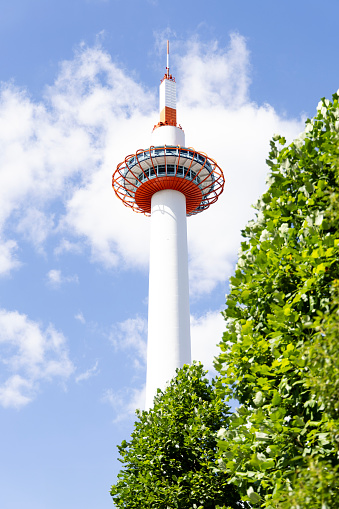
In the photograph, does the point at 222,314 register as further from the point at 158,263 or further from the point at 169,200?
the point at 169,200

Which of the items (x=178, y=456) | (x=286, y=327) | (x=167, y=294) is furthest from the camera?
(x=167, y=294)

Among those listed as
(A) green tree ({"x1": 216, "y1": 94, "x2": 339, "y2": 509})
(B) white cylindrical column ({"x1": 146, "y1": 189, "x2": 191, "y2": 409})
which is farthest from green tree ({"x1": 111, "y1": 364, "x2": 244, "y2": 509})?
(B) white cylindrical column ({"x1": 146, "y1": 189, "x2": 191, "y2": 409})

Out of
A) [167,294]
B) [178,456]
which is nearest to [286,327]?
[178,456]

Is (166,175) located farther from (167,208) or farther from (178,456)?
(178,456)

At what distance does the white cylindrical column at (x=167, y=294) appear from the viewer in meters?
39.8

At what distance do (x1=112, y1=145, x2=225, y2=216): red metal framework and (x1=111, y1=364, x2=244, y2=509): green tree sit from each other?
82.7 feet

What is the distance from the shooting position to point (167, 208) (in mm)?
46938

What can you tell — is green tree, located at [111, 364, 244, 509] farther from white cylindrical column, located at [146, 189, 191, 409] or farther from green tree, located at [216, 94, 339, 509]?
white cylindrical column, located at [146, 189, 191, 409]

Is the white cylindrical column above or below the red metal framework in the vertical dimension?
below

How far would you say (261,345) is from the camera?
47.0ft

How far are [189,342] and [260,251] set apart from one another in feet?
89.4

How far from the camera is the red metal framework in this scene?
48.3 m

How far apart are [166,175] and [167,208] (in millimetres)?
2999

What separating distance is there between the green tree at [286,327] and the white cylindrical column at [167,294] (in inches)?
923
